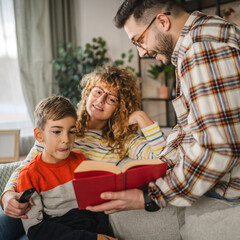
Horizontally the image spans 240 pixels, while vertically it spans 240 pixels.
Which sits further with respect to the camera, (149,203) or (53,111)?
(53,111)

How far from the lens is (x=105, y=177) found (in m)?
0.85

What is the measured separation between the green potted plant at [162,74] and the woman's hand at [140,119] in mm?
1945

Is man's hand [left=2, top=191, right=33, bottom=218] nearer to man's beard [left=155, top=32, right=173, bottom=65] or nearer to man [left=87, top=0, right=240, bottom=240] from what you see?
man [left=87, top=0, right=240, bottom=240]

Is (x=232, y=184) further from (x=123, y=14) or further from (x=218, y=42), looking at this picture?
(x=123, y=14)

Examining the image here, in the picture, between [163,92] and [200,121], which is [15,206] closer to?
[200,121]

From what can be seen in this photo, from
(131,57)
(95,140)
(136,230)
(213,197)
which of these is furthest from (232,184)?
(131,57)

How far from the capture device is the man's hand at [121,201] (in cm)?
93

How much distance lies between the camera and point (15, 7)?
10.7 ft

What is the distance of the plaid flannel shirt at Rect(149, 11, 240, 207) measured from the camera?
2.78 feet

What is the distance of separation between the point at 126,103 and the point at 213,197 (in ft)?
3.03

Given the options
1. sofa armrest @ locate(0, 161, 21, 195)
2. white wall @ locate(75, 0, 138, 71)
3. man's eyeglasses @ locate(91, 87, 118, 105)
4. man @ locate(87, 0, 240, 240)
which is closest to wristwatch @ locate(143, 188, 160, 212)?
man @ locate(87, 0, 240, 240)

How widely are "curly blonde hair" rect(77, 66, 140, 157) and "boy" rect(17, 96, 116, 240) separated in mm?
362

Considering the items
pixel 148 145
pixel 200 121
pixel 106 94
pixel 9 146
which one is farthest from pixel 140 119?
pixel 9 146

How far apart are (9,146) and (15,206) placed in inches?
55.5
